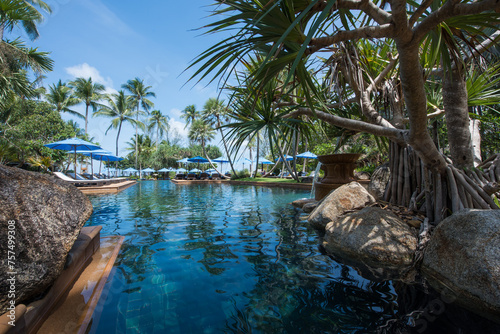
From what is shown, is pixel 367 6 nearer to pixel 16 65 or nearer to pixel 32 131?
pixel 16 65

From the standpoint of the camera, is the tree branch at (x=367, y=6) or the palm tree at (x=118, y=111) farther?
the palm tree at (x=118, y=111)

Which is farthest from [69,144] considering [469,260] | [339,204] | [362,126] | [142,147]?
[142,147]

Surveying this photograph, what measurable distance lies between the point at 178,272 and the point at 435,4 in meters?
4.26

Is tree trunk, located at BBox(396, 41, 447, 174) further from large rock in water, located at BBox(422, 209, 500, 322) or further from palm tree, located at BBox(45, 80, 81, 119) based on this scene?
palm tree, located at BBox(45, 80, 81, 119)

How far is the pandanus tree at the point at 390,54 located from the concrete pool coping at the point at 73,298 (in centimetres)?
226

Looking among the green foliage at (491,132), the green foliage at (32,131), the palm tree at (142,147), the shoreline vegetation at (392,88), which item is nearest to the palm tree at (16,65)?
the shoreline vegetation at (392,88)

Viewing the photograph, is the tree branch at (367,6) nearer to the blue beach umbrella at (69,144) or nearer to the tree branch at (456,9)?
the tree branch at (456,9)

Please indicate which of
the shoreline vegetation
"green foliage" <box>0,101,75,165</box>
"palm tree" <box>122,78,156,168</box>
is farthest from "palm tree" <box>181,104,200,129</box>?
the shoreline vegetation

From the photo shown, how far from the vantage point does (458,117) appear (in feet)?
12.2

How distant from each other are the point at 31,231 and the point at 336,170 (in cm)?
658

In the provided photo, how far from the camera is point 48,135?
60.2 feet

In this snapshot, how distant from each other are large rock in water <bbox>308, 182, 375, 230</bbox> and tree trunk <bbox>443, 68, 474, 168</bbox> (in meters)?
1.69

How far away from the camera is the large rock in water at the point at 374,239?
3.03 m

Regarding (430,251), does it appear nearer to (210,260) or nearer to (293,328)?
(293,328)
